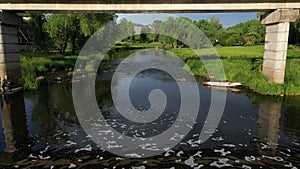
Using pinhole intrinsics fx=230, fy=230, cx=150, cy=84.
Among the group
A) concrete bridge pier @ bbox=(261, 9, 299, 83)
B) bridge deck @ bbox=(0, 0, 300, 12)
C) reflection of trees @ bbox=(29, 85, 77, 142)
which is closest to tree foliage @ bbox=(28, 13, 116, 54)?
reflection of trees @ bbox=(29, 85, 77, 142)

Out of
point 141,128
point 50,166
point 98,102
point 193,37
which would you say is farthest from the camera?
point 193,37

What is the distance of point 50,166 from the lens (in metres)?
10.2

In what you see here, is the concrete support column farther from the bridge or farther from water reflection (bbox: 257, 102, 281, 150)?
water reflection (bbox: 257, 102, 281, 150)

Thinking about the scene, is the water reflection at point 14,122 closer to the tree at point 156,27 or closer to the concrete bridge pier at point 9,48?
the concrete bridge pier at point 9,48

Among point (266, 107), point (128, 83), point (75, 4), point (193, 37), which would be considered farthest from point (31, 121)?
point (193, 37)

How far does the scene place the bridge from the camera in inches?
847

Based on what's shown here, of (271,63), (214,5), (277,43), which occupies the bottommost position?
(271,63)

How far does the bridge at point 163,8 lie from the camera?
21.5m

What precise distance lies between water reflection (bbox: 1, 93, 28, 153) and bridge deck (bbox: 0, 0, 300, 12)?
340 inches

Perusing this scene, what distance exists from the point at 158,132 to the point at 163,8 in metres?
12.9

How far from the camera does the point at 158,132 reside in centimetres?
1421

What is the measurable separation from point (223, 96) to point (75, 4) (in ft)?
54.3

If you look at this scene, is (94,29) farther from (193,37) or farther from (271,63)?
(193,37)

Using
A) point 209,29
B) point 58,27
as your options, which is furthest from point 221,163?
point 209,29
